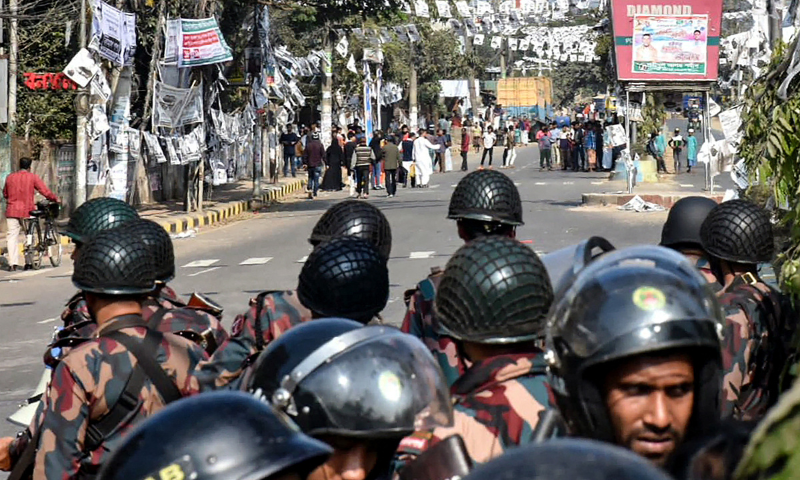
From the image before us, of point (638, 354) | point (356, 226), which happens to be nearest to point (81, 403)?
→ point (356, 226)

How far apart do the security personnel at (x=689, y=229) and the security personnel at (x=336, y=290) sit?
1.83 metres

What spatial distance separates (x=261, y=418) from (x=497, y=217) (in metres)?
3.40

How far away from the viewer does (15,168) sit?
21984mm

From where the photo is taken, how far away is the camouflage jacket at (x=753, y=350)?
13.6 feet

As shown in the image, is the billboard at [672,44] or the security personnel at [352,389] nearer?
the security personnel at [352,389]

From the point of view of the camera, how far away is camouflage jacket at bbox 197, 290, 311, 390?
402 cm

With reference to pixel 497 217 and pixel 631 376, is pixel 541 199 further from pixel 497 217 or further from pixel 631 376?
pixel 631 376

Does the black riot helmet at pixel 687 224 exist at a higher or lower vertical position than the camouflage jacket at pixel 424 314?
higher

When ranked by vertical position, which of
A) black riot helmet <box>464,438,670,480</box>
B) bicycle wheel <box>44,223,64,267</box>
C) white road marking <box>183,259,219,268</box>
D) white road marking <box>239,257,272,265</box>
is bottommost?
white road marking <box>183,259,219,268</box>

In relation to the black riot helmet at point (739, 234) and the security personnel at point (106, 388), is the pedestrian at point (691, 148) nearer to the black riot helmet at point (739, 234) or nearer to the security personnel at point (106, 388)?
the black riot helmet at point (739, 234)

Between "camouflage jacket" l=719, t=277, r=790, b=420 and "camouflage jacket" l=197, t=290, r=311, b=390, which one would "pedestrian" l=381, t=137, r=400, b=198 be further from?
"camouflage jacket" l=719, t=277, r=790, b=420

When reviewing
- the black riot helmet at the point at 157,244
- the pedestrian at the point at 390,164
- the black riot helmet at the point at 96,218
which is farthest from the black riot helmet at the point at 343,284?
the pedestrian at the point at 390,164

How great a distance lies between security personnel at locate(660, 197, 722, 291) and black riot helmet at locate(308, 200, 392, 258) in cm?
129

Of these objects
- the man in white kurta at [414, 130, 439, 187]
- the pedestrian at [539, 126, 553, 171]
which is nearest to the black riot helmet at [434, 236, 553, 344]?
the man in white kurta at [414, 130, 439, 187]
